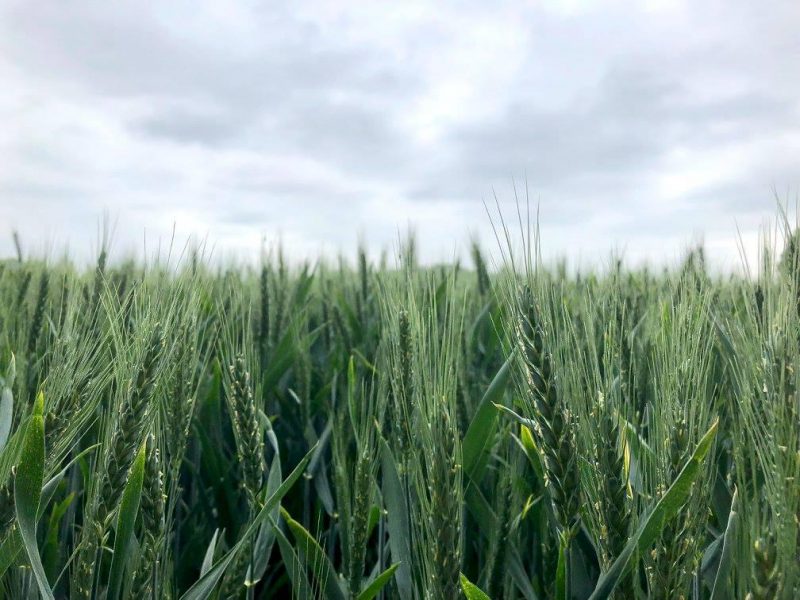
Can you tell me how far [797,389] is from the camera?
102cm

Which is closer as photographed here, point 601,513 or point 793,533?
point 793,533

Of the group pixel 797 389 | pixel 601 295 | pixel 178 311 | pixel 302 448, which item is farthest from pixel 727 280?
pixel 178 311

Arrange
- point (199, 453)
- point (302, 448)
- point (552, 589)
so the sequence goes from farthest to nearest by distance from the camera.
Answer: point (302, 448) → point (199, 453) → point (552, 589)

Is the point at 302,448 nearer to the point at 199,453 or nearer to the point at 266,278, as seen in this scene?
the point at 199,453

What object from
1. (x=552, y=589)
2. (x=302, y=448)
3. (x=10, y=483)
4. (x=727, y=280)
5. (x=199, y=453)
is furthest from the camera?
(x=727, y=280)

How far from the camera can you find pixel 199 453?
228 cm

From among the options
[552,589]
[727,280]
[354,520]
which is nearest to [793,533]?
[552,589]

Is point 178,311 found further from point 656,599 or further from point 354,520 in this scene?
point 656,599

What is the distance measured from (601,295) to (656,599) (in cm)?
123

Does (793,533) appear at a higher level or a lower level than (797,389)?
lower

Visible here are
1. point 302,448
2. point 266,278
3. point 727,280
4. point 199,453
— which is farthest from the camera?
point 727,280

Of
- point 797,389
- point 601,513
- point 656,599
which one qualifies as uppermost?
point 797,389

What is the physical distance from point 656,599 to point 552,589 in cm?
52

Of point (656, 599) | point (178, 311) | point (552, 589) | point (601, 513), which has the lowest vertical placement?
point (552, 589)
